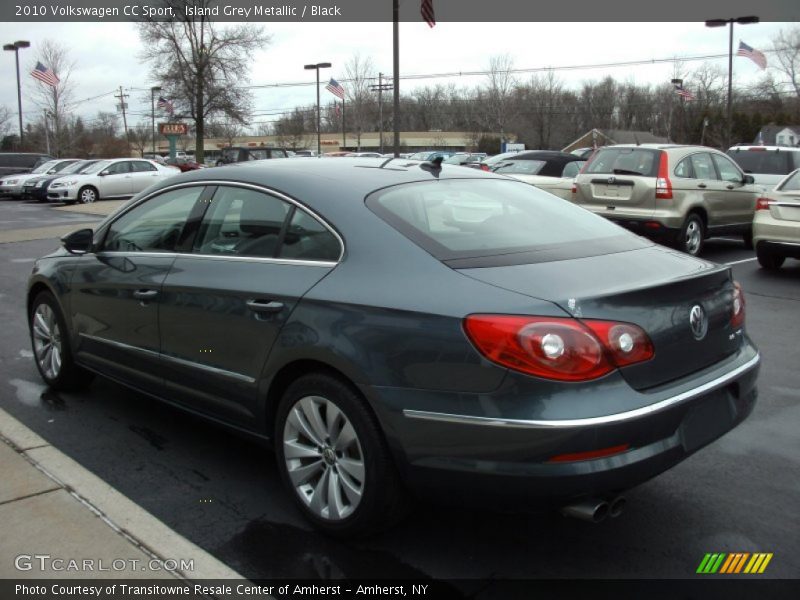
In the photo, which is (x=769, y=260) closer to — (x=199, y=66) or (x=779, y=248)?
(x=779, y=248)

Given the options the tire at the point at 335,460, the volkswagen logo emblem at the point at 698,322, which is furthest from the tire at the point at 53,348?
the volkswagen logo emblem at the point at 698,322

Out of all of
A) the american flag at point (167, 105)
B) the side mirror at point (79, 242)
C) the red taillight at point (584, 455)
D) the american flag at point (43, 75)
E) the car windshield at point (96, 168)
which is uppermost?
the american flag at point (43, 75)

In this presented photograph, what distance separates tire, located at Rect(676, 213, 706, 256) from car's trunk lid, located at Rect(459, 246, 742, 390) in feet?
25.5

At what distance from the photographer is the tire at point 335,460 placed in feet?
9.53

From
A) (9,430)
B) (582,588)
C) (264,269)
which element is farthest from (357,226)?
(9,430)

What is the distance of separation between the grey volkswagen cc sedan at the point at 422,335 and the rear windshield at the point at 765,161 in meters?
12.8

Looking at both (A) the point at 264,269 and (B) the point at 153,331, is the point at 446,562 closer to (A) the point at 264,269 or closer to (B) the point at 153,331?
(A) the point at 264,269

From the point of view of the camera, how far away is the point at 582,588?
2.82 metres

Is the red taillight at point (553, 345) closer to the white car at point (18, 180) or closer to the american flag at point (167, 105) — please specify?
the white car at point (18, 180)

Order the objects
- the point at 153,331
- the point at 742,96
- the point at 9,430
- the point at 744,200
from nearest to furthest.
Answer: the point at 153,331, the point at 9,430, the point at 744,200, the point at 742,96

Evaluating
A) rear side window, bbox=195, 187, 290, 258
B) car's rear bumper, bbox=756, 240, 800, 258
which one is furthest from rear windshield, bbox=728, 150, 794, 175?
rear side window, bbox=195, 187, 290, 258

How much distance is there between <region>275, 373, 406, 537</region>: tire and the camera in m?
2.91

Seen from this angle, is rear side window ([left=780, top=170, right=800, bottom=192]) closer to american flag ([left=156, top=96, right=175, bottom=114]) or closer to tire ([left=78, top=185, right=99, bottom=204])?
tire ([left=78, top=185, right=99, bottom=204])

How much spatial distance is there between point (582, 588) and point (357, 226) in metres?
1.73
